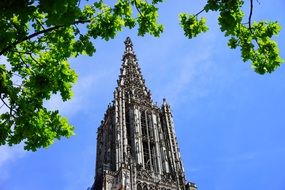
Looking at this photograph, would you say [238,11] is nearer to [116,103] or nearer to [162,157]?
[162,157]

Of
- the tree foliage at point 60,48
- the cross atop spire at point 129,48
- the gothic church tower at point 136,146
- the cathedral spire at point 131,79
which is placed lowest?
the tree foliage at point 60,48

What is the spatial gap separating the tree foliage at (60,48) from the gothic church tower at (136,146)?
24248 millimetres

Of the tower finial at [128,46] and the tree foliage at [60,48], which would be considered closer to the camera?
the tree foliage at [60,48]

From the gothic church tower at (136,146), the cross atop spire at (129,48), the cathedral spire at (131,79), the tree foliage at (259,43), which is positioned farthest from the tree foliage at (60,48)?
the cross atop spire at (129,48)

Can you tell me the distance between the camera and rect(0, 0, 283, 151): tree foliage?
10602mm

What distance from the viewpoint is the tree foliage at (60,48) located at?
1060 cm

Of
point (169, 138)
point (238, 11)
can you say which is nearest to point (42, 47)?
point (238, 11)

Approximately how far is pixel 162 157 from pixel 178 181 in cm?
398

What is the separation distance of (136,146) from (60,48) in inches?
1223

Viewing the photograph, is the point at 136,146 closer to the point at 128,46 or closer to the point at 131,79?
the point at 131,79

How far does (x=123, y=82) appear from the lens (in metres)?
55.1

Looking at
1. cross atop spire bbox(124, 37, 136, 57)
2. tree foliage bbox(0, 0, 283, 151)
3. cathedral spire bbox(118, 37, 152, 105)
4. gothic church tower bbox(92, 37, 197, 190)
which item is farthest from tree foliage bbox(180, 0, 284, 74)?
cross atop spire bbox(124, 37, 136, 57)

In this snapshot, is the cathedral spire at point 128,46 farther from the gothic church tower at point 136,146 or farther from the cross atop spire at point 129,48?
the gothic church tower at point 136,146

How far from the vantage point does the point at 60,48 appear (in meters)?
11.8
